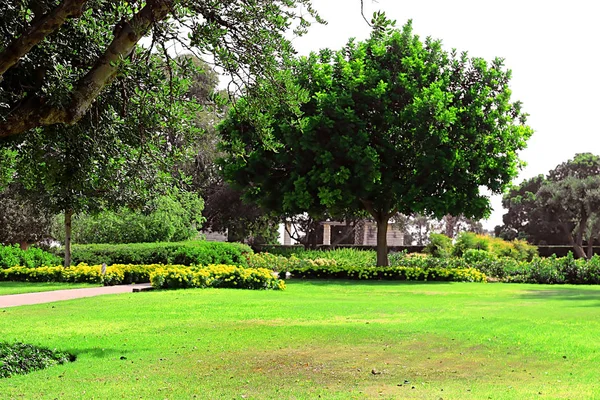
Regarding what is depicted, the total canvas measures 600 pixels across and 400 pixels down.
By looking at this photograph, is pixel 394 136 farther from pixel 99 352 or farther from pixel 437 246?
pixel 99 352

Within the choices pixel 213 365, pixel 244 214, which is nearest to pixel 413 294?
pixel 213 365

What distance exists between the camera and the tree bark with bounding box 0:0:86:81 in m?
7.20

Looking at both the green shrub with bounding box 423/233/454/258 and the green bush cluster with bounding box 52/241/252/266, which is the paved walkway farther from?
the green shrub with bounding box 423/233/454/258

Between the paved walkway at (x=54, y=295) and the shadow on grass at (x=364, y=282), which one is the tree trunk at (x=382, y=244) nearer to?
the shadow on grass at (x=364, y=282)

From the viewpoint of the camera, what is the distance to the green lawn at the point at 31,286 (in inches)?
755

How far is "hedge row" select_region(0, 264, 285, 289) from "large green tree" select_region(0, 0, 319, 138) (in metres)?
10.9

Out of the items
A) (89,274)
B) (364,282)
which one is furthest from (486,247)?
(89,274)

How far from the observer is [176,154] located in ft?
36.0

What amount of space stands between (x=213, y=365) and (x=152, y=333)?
113 inches

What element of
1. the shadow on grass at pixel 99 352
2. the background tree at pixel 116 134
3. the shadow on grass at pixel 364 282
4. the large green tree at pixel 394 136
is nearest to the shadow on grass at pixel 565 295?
the shadow on grass at pixel 364 282

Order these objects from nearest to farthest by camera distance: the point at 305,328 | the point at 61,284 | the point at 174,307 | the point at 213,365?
the point at 213,365 < the point at 305,328 < the point at 174,307 < the point at 61,284

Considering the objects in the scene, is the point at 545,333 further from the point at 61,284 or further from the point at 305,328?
the point at 61,284

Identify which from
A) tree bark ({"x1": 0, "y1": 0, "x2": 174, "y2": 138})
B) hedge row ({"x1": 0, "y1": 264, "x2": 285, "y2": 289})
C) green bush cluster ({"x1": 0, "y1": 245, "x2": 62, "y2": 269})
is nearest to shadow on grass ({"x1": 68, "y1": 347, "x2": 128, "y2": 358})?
tree bark ({"x1": 0, "y1": 0, "x2": 174, "y2": 138})

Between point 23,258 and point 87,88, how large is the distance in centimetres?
1988
